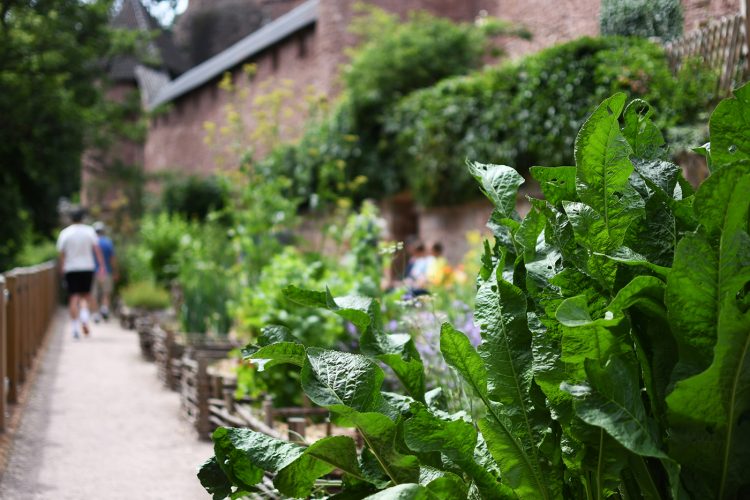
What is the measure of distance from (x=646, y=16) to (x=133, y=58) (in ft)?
125

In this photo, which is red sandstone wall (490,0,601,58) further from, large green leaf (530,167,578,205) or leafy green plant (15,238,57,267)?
leafy green plant (15,238,57,267)

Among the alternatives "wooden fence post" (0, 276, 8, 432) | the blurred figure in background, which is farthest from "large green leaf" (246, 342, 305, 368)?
the blurred figure in background

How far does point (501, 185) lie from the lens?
220cm

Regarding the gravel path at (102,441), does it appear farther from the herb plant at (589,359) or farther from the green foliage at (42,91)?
the green foliage at (42,91)

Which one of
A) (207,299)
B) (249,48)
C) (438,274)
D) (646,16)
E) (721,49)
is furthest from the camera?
(249,48)

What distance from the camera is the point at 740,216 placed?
1.60 m

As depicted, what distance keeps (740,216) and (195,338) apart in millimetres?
6524

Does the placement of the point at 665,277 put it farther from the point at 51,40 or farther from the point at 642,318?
the point at 51,40

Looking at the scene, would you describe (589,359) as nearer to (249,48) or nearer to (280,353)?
(280,353)

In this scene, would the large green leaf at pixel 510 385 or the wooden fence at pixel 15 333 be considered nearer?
the large green leaf at pixel 510 385

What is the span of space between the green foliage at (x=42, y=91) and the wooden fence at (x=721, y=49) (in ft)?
48.1

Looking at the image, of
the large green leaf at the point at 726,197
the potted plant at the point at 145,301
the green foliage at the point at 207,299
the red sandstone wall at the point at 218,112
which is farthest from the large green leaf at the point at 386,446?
the red sandstone wall at the point at 218,112

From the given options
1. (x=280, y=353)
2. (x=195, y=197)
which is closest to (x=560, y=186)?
(x=280, y=353)

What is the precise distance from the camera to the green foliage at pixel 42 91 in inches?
656
